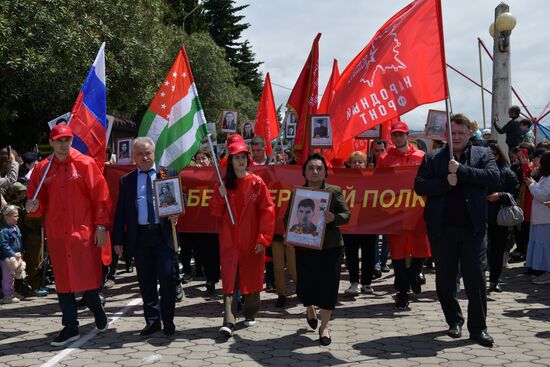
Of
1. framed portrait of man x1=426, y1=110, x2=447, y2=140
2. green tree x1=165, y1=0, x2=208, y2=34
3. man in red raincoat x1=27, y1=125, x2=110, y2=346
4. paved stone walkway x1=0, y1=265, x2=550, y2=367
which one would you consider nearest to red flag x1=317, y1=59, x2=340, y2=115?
framed portrait of man x1=426, y1=110, x2=447, y2=140

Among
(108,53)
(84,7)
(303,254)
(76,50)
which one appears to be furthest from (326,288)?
(108,53)

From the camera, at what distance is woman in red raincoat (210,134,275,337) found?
6.73m

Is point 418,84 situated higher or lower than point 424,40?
lower

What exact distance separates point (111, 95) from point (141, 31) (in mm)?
2219

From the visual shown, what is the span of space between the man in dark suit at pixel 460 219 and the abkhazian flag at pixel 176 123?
2.52 meters

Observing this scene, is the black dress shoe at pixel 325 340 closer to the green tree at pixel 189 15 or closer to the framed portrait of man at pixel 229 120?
the framed portrait of man at pixel 229 120

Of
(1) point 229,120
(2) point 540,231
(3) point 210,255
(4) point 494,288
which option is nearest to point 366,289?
(4) point 494,288

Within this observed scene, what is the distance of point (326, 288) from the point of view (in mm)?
6305

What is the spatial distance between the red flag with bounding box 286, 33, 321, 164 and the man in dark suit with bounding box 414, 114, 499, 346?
106 inches

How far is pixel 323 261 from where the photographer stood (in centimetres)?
635

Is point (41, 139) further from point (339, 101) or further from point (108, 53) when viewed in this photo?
point (339, 101)

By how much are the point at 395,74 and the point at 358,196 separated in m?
1.87

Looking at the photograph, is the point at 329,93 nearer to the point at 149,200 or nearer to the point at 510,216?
the point at 510,216

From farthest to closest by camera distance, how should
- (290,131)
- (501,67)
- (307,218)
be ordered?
(501,67), (290,131), (307,218)
